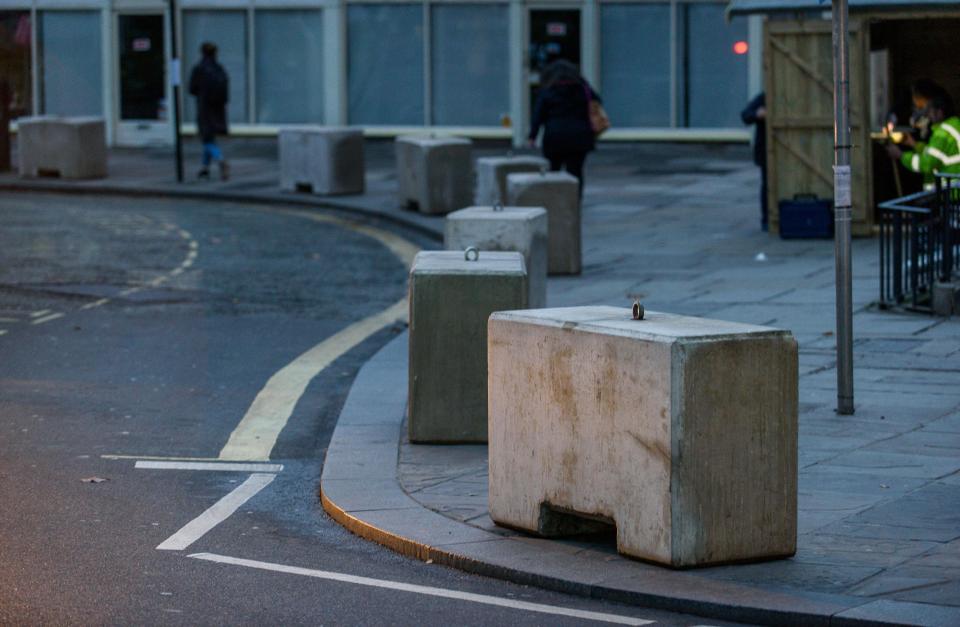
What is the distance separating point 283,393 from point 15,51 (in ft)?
86.4

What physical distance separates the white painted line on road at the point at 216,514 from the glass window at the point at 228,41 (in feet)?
86.8

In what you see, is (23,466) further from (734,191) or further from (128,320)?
(734,191)

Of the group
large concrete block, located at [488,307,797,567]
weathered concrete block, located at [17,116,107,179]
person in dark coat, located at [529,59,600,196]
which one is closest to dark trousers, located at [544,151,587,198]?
person in dark coat, located at [529,59,600,196]

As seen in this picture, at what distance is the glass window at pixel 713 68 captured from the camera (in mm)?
32406

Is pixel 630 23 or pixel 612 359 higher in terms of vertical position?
pixel 630 23

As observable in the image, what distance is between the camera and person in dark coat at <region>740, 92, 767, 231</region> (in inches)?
803

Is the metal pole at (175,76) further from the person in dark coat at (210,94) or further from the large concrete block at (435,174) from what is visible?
the large concrete block at (435,174)

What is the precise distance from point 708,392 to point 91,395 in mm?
5817

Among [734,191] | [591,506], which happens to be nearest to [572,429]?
[591,506]

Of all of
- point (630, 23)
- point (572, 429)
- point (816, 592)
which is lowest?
point (816, 592)

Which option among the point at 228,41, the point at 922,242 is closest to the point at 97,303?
the point at 922,242

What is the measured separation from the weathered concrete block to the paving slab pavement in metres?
12.1

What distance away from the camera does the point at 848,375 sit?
33.9 ft

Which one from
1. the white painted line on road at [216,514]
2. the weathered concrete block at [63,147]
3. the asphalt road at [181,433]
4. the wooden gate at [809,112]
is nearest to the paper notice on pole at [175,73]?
the weathered concrete block at [63,147]
